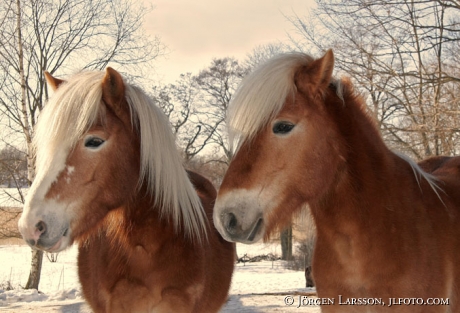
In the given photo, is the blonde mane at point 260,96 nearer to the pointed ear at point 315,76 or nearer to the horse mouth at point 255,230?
the pointed ear at point 315,76

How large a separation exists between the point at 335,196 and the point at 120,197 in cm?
146

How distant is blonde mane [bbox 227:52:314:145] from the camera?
8.64ft

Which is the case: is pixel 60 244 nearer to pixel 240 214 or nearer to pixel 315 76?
pixel 240 214

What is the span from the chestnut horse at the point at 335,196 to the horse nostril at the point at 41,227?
1.04 metres

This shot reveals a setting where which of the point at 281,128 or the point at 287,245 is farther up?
the point at 281,128

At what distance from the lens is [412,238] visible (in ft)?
8.64

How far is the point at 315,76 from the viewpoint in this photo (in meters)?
2.71

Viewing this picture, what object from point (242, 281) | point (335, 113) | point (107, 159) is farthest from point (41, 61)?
point (335, 113)

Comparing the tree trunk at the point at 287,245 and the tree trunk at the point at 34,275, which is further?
the tree trunk at the point at 287,245

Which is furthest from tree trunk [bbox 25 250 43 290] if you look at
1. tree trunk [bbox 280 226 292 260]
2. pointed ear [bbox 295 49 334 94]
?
tree trunk [bbox 280 226 292 260]

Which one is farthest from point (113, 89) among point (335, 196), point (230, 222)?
point (335, 196)

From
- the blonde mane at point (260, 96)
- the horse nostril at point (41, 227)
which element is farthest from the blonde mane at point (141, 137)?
the blonde mane at point (260, 96)

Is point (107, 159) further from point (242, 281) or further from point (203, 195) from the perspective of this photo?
point (242, 281)

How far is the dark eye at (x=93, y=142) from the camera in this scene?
→ 9.68ft
